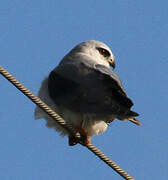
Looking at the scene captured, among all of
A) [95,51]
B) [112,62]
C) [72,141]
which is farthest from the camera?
[112,62]

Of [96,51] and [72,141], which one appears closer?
[72,141]

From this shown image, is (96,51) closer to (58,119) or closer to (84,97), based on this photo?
(84,97)

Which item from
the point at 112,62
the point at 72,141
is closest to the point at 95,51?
the point at 112,62

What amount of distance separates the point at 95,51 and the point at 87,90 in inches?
77.6

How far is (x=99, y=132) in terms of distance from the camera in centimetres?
661

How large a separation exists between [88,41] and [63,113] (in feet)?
6.55

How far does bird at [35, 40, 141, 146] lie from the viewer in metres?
5.63

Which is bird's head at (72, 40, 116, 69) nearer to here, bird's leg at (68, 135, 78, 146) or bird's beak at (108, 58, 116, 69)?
bird's beak at (108, 58, 116, 69)

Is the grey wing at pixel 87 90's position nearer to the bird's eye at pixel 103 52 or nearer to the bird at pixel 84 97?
the bird at pixel 84 97

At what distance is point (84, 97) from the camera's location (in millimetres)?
5902

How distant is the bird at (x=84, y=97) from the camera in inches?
222

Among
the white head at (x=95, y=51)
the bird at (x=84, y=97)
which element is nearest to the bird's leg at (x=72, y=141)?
the bird at (x=84, y=97)

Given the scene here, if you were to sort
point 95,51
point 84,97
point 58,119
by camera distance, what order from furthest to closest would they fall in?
point 95,51 < point 84,97 < point 58,119

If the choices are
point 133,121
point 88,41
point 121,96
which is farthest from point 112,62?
point 121,96
